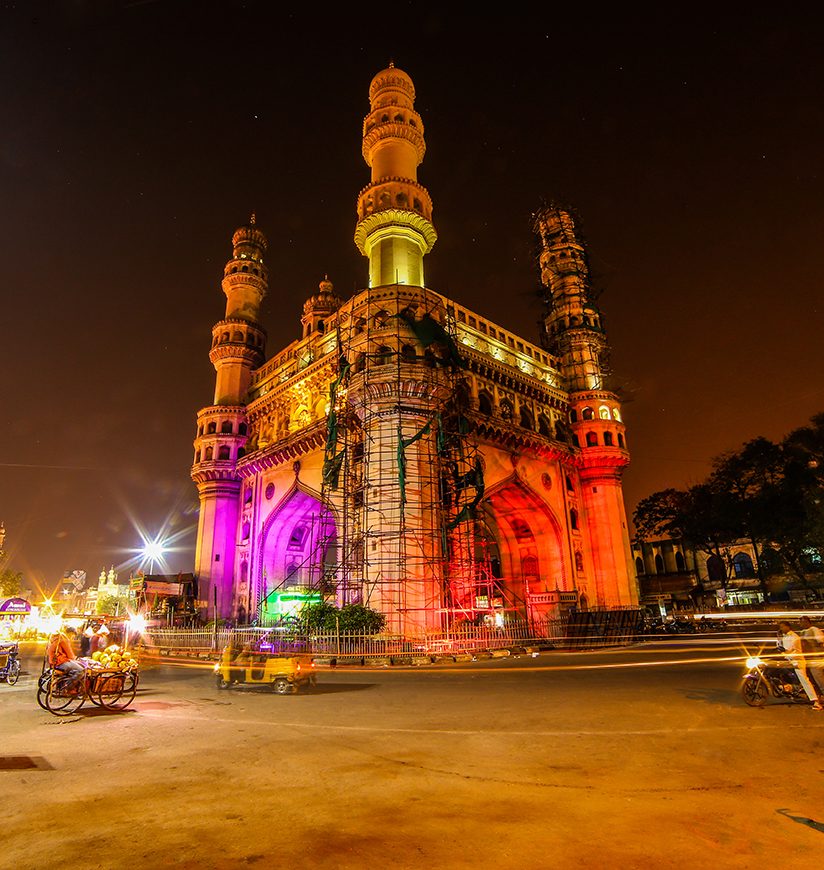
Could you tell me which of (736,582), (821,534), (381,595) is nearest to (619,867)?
(381,595)

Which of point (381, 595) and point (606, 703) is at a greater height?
point (381, 595)

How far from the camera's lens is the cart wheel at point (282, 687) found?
13039mm

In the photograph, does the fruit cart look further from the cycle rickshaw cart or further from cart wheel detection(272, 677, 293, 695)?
cart wheel detection(272, 677, 293, 695)

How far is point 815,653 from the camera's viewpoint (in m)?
9.80

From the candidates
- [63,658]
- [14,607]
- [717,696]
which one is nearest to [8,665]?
[63,658]

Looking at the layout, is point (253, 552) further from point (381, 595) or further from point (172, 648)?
point (381, 595)

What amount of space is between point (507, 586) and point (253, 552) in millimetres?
18074

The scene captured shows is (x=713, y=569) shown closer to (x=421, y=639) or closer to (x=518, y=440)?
(x=518, y=440)

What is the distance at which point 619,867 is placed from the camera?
3.77 metres

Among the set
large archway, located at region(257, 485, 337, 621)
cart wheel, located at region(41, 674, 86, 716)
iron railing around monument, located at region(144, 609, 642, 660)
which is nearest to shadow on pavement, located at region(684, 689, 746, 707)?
cart wheel, located at region(41, 674, 86, 716)

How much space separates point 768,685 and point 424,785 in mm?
7537

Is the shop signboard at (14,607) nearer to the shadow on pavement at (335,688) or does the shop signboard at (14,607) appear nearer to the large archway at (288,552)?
the large archway at (288,552)

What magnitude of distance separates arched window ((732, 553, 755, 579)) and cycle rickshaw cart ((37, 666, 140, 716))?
7190 centimetres

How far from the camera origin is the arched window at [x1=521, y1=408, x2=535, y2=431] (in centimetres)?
3750
